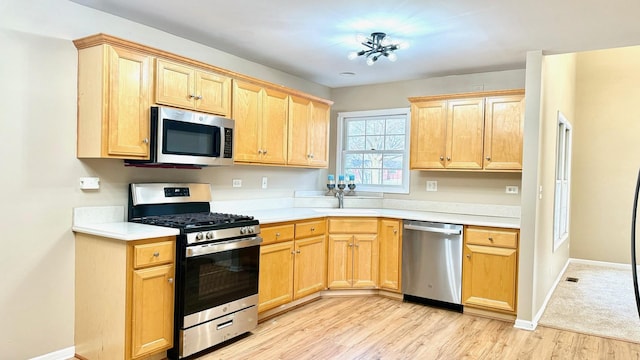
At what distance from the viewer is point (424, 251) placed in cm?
409

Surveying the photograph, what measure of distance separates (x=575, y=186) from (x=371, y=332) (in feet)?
15.0

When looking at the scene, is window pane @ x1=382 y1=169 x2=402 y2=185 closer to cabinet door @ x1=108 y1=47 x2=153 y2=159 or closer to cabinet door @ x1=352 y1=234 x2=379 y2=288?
cabinet door @ x1=352 y1=234 x2=379 y2=288

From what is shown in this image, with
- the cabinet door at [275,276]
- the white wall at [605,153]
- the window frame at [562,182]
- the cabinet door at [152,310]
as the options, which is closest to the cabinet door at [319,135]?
the cabinet door at [275,276]

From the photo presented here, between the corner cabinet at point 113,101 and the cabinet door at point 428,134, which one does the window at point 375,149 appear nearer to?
the cabinet door at point 428,134

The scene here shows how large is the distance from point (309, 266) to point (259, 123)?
1.44 m

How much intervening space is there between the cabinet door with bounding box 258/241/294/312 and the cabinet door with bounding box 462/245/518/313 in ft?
5.33

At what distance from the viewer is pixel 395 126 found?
16.7ft

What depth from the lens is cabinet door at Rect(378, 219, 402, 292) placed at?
4.26 meters

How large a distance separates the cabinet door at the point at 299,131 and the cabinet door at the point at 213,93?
0.87 meters

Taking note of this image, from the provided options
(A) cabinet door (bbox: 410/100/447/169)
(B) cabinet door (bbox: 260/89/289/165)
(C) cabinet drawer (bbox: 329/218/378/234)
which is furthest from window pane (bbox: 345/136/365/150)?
(B) cabinet door (bbox: 260/89/289/165)

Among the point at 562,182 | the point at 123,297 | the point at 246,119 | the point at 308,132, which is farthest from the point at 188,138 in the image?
the point at 562,182

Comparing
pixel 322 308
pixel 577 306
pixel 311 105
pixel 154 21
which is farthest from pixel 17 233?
pixel 577 306

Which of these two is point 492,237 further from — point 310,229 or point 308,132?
point 308,132

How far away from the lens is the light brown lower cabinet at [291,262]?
3552 millimetres
